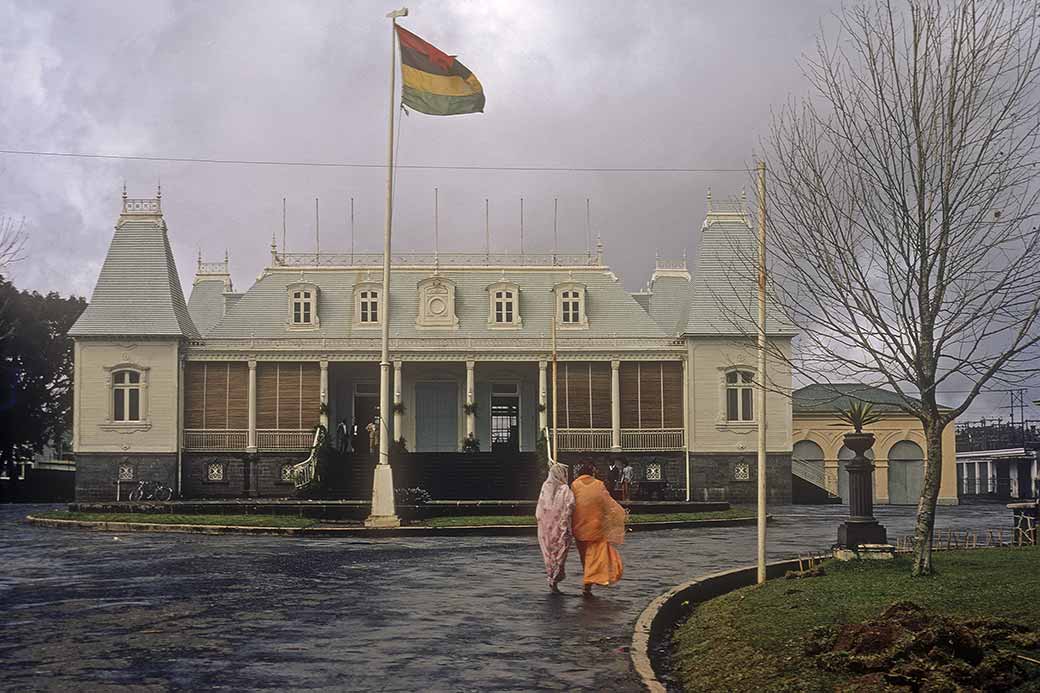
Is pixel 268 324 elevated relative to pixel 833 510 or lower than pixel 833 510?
elevated

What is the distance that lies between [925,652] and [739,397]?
124 feet

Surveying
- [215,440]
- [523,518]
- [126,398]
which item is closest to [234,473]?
[215,440]

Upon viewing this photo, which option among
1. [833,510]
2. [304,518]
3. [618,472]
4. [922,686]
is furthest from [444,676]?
[618,472]

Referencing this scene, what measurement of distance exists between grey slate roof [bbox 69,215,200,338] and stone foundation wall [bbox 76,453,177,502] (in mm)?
4582

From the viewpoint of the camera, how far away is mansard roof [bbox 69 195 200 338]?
44.2 m

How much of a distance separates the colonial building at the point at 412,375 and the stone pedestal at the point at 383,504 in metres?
14.8

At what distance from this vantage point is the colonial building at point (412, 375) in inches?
1737

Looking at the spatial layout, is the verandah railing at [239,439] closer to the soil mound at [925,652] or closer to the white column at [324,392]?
the white column at [324,392]

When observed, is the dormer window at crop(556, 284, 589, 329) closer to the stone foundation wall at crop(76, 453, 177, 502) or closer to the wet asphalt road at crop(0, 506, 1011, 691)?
the stone foundation wall at crop(76, 453, 177, 502)

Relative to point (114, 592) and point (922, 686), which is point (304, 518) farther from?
point (922, 686)

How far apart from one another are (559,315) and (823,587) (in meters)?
35.4

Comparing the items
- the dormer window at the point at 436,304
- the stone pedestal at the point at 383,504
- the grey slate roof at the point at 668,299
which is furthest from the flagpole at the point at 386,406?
the grey slate roof at the point at 668,299

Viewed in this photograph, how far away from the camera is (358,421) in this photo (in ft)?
157

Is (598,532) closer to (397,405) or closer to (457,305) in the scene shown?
(397,405)
